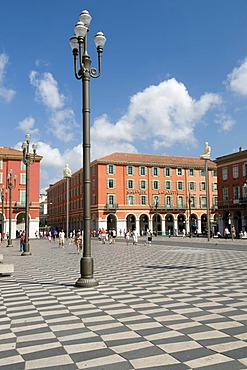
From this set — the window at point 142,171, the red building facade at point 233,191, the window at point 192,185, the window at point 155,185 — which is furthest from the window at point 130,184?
the red building facade at point 233,191

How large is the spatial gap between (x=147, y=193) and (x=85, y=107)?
190 feet

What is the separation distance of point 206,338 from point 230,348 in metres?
0.49

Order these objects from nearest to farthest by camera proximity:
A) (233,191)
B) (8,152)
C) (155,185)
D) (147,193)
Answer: (233,191), (8,152), (147,193), (155,185)

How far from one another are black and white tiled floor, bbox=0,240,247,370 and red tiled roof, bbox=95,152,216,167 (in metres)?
54.9

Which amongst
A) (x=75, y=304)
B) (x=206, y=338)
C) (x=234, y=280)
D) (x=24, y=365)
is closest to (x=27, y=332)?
(x=24, y=365)

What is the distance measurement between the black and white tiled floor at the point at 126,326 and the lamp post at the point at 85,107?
20.5 inches

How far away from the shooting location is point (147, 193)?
224 feet

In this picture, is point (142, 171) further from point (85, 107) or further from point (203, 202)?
point (85, 107)

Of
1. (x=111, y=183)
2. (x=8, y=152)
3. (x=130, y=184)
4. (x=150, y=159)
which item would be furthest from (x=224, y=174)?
(x=8, y=152)

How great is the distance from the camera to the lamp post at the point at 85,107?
1015 centimetres

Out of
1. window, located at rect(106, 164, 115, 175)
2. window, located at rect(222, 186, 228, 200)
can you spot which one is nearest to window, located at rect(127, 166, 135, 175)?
window, located at rect(106, 164, 115, 175)

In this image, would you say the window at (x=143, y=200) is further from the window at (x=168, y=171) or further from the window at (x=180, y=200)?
the window at (x=180, y=200)

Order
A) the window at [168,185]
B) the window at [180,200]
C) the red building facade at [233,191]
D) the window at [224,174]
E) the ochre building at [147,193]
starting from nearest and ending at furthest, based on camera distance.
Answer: the red building facade at [233,191], the window at [224,174], the ochre building at [147,193], the window at [168,185], the window at [180,200]

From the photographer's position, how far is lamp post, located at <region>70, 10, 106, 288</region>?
10.1 meters
